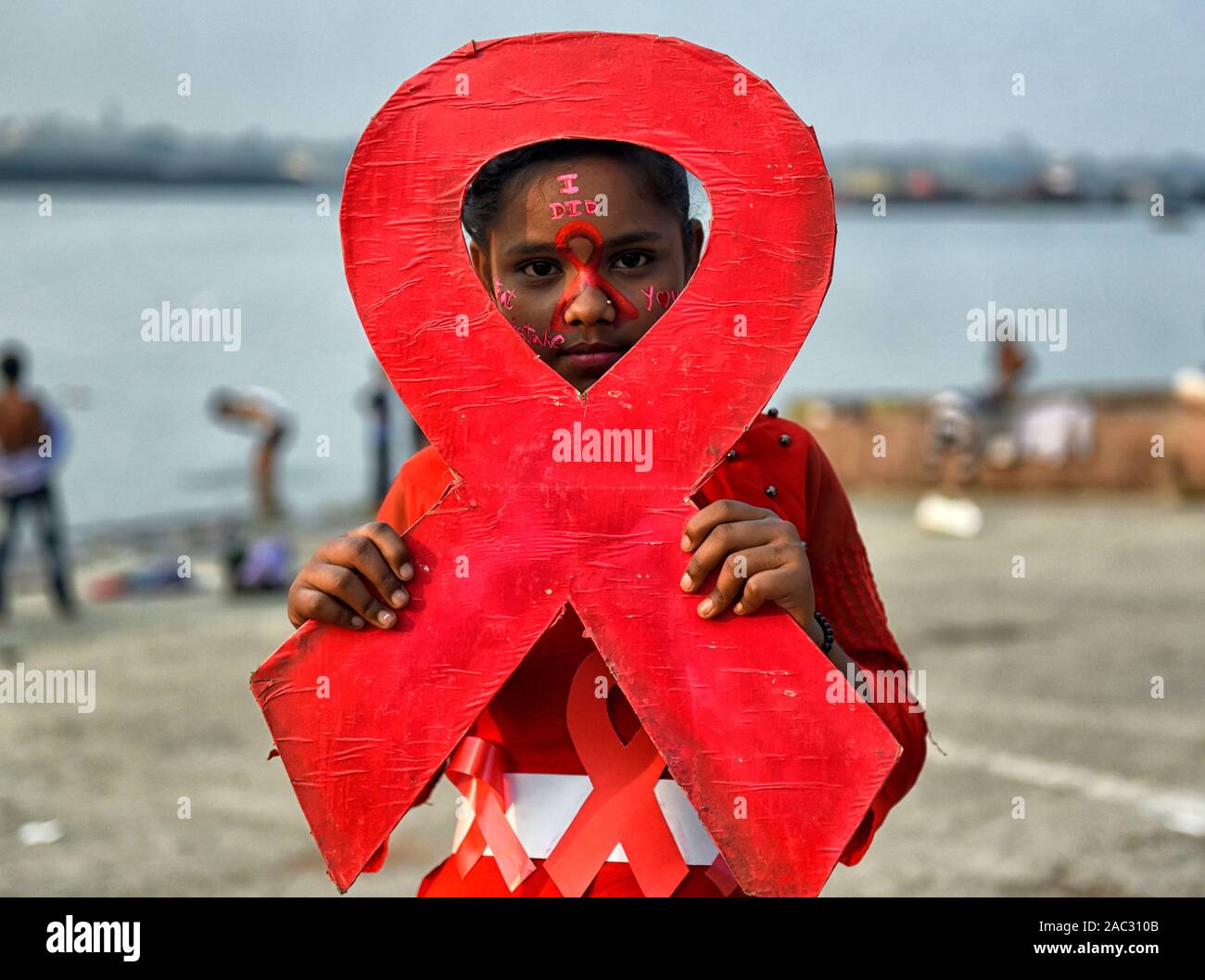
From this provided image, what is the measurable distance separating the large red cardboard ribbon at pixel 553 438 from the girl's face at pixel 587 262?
5.2 inches

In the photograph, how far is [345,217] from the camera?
1.56 metres

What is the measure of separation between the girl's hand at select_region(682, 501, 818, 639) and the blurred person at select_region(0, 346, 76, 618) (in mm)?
8938

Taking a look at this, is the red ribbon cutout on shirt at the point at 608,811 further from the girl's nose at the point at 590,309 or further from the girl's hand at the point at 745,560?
the girl's nose at the point at 590,309

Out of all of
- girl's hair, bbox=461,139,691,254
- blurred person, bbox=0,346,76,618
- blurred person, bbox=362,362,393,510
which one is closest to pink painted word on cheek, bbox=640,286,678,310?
girl's hair, bbox=461,139,691,254

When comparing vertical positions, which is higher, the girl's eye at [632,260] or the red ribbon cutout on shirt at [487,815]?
the girl's eye at [632,260]

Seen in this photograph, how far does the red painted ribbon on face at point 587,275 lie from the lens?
5.41 feet

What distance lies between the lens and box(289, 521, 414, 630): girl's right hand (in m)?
1.50

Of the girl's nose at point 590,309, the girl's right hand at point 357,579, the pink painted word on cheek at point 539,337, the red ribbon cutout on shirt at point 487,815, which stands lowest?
the red ribbon cutout on shirt at point 487,815

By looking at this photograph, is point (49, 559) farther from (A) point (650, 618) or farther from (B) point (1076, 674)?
(A) point (650, 618)

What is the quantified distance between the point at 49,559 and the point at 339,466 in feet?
46.7

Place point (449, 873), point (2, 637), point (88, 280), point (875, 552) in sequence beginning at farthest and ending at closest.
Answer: point (88, 280)
point (875, 552)
point (2, 637)
point (449, 873)

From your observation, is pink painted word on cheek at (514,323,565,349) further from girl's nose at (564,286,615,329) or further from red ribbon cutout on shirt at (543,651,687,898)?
red ribbon cutout on shirt at (543,651,687,898)

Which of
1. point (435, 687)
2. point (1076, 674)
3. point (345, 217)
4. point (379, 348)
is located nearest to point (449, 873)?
point (435, 687)
